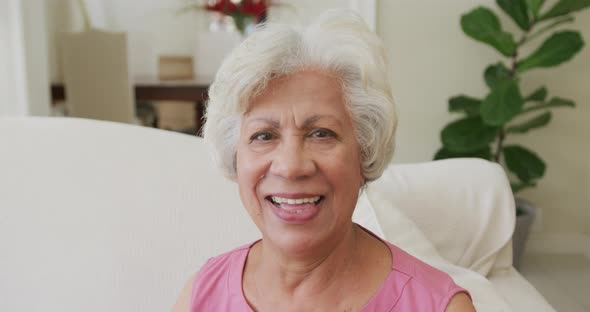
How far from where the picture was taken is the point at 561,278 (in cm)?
347

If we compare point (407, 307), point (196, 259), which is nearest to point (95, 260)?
point (196, 259)

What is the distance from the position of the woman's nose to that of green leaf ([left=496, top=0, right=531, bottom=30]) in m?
2.60

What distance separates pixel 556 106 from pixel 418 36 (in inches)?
30.6

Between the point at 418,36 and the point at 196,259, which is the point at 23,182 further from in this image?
the point at 418,36

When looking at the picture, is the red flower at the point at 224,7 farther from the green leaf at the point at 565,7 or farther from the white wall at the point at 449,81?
the green leaf at the point at 565,7

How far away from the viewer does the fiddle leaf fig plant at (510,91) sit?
3197 millimetres

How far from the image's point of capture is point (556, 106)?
3.52 m

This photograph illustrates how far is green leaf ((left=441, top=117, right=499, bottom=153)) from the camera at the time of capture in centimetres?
334

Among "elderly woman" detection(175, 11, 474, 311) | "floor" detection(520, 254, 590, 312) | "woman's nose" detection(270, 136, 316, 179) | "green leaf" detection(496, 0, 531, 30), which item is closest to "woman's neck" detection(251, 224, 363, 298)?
"elderly woman" detection(175, 11, 474, 311)

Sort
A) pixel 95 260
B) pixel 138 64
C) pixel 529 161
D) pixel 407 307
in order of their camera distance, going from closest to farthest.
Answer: pixel 407 307 < pixel 95 260 < pixel 529 161 < pixel 138 64

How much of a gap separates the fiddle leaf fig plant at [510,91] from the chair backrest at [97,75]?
6.33 feet

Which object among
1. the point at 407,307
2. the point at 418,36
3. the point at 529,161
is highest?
the point at 418,36

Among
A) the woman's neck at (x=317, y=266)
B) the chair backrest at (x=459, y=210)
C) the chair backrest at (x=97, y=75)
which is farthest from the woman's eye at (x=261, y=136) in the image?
the chair backrest at (x=97, y=75)

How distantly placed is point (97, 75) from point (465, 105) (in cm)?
216
